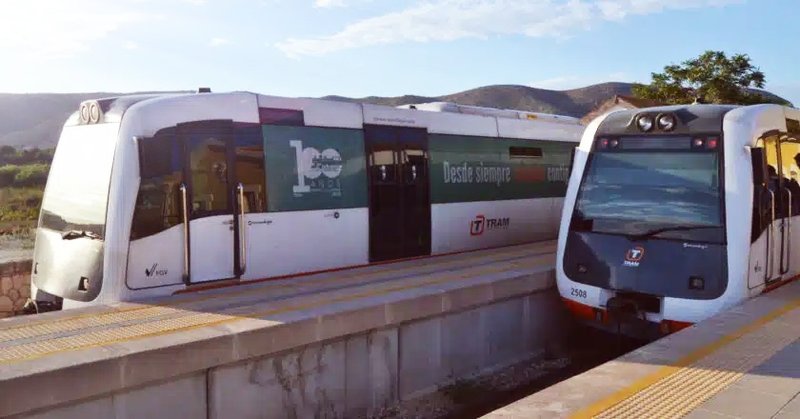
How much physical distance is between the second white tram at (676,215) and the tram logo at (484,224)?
3609mm

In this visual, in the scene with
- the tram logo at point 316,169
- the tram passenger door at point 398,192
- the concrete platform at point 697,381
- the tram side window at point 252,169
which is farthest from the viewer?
the tram passenger door at point 398,192

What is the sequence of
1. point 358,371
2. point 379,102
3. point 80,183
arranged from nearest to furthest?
point 358,371 < point 80,183 < point 379,102

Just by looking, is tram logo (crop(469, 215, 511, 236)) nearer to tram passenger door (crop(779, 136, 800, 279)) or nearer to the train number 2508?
the train number 2508

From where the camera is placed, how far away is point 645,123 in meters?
9.57

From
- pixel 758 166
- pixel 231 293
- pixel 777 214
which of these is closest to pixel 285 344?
pixel 231 293

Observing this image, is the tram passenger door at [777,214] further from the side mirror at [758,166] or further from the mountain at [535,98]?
the mountain at [535,98]

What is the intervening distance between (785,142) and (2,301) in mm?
12551

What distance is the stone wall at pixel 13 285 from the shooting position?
12570mm

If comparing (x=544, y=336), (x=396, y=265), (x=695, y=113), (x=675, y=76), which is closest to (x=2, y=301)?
(x=396, y=265)

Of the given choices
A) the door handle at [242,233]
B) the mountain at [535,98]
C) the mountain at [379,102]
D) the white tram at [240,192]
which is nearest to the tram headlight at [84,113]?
the white tram at [240,192]

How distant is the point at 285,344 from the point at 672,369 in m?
3.52

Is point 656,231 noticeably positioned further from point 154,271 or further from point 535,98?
point 535,98

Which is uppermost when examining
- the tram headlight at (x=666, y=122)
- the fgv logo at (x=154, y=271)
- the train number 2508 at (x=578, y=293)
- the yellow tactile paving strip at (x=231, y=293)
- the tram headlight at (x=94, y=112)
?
the tram headlight at (x=94, y=112)

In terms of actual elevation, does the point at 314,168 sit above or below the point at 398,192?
above
